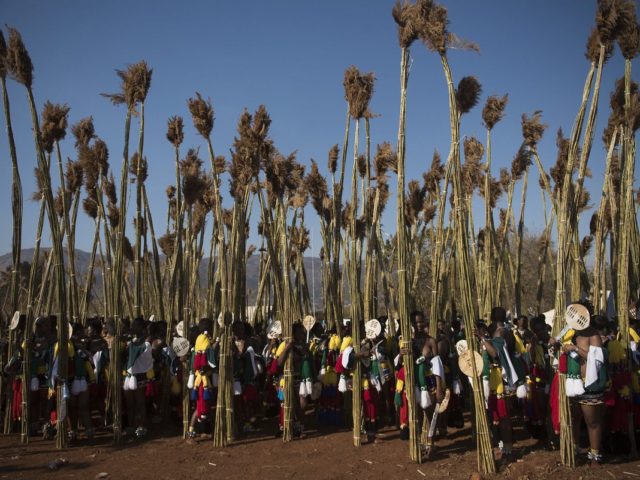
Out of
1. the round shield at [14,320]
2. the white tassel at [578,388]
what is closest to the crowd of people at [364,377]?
the white tassel at [578,388]

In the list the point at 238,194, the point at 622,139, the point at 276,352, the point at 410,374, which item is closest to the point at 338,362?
the point at 276,352

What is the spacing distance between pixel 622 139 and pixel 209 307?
9.15 metres

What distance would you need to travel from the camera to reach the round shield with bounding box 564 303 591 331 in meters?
5.77

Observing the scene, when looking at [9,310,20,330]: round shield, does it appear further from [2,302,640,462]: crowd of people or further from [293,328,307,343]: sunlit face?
[293,328,307,343]: sunlit face

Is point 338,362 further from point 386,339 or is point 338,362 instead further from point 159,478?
point 159,478

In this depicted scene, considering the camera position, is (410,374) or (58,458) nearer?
(410,374)

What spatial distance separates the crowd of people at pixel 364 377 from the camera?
639cm

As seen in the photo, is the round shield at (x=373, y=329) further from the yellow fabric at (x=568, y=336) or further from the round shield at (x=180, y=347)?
the round shield at (x=180, y=347)

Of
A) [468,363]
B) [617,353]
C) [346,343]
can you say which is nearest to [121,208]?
[346,343]

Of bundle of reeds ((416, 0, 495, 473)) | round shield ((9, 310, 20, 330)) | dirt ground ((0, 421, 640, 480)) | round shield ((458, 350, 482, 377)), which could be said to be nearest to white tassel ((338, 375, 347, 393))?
dirt ground ((0, 421, 640, 480))

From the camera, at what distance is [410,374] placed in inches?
252

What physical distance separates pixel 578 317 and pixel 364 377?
340cm

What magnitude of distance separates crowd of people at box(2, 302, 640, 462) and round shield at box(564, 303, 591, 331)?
2cm

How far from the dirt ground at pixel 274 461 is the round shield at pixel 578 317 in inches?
63.5
